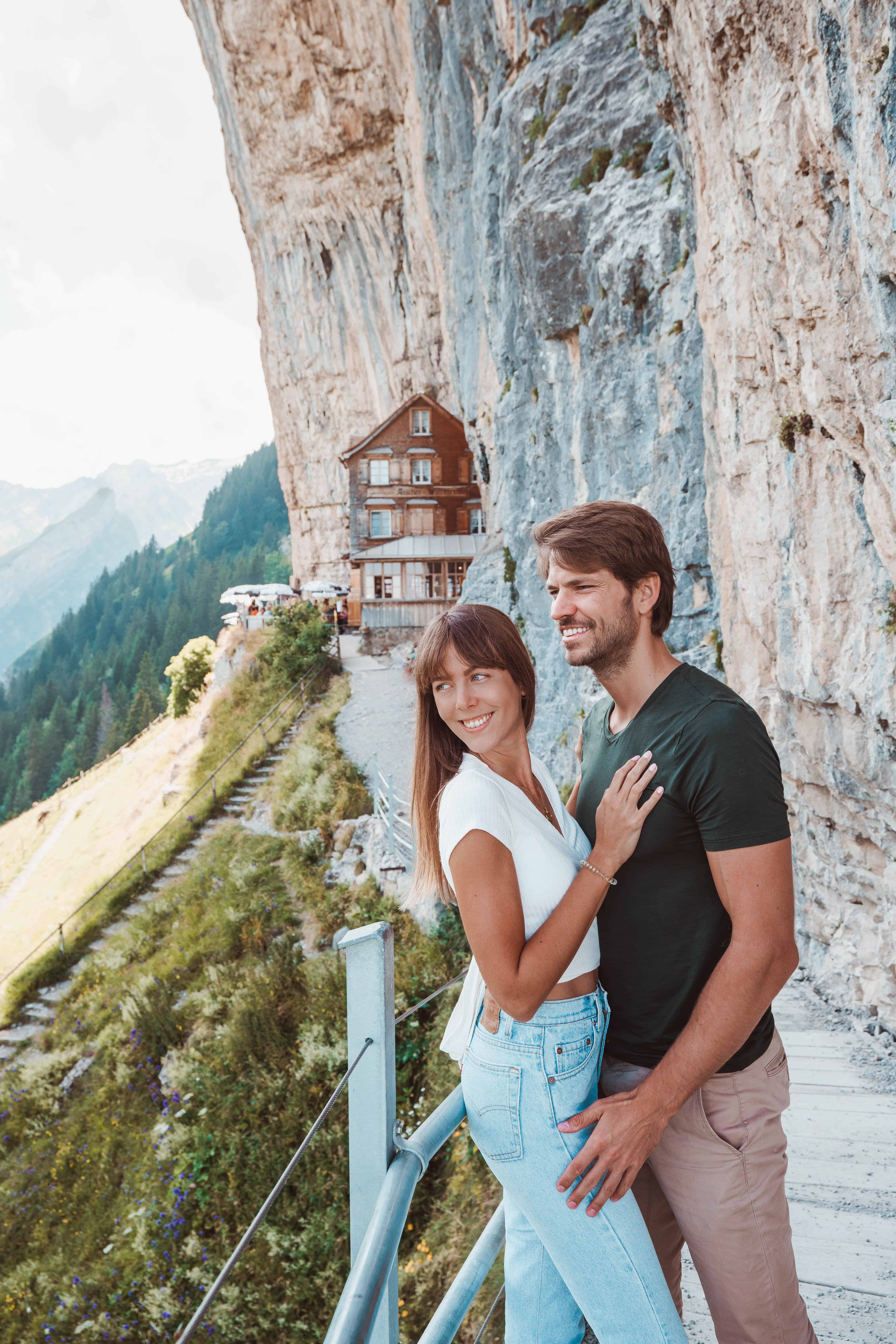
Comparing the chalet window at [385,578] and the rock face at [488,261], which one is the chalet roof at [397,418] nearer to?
the rock face at [488,261]

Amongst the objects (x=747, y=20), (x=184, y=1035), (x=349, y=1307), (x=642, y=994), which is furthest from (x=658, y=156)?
(x=184, y=1035)

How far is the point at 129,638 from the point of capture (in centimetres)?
7306

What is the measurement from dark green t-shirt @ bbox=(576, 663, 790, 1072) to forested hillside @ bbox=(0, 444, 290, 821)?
56.0 metres

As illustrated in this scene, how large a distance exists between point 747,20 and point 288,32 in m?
27.9

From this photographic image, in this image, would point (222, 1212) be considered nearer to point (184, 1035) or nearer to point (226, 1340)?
point (226, 1340)

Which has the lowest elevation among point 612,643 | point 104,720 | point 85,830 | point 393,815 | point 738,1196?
point 104,720

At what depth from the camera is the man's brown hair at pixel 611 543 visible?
1928mm

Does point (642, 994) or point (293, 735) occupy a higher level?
point (642, 994)

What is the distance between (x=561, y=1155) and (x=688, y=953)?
0.52 meters

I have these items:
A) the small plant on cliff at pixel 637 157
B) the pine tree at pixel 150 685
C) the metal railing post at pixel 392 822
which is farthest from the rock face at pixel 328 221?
the pine tree at pixel 150 685

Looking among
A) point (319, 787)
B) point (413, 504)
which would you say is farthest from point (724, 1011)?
point (413, 504)

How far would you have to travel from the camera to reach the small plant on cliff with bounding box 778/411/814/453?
544cm

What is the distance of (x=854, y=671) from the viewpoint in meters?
5.03

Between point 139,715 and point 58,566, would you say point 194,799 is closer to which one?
point 139,715
